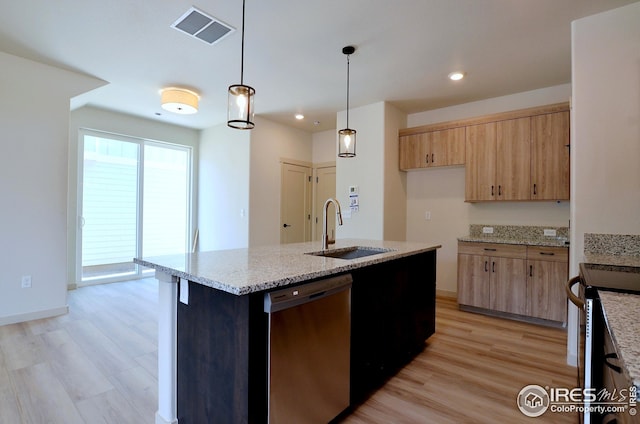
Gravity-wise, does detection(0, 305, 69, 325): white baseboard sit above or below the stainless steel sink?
below

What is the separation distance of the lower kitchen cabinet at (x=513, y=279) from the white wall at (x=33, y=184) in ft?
15.7

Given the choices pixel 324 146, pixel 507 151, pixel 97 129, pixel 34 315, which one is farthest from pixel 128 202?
pixel 507 151

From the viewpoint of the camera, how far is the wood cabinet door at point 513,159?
3.71 m

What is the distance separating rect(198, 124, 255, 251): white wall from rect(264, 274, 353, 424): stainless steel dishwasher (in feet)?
12.1

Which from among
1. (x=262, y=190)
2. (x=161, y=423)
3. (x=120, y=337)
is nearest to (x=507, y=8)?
(x=161, y=423)

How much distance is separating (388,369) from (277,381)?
45.1 inches

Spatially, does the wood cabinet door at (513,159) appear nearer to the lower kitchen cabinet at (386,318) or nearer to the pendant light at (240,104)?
the lower kitchen cabinet at (386,318)

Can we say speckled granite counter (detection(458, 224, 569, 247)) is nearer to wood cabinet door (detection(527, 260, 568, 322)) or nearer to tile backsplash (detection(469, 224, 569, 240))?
tile backsplash (detection(469, 224, 569, 240))

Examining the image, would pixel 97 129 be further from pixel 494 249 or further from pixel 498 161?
pixel 494 249

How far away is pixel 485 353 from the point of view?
277 cm

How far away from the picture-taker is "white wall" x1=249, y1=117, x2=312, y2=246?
523 centimetres

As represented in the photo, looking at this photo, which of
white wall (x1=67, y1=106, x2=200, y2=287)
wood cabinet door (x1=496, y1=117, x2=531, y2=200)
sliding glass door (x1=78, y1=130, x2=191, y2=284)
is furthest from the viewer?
sliding glass door (x1=78, y1=130, x2=191, y2=284)

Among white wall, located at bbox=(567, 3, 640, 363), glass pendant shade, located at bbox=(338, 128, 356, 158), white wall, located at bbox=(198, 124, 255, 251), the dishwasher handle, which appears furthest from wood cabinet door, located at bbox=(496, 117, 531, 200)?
white wall, located at bbox=(198, 124, 255, 251)

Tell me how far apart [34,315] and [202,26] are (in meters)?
3.52
